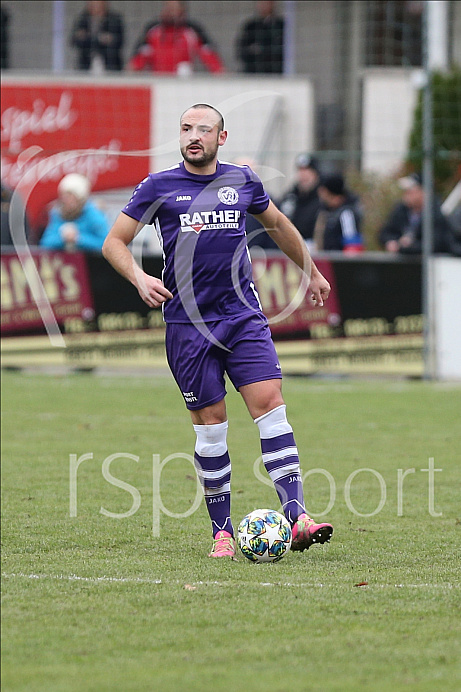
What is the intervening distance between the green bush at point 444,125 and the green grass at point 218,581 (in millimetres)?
9512

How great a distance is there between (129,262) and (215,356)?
676 millimetres

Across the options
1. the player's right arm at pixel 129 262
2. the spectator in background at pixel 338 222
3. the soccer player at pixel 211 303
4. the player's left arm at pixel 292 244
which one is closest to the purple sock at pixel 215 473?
the soccer player at pixel 211 303

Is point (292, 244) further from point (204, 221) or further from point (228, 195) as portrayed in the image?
point (204, 221)

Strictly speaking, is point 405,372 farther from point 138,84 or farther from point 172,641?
point 172,641

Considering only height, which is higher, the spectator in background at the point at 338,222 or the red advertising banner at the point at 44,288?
the spectator in background at the point at 338,222

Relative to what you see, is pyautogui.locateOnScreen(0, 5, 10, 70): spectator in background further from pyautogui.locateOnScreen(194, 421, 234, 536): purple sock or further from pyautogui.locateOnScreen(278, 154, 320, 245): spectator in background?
pyautogui.locateOnScreen(194, 421, 234, 536): purple sock

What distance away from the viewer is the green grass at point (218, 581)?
3.98 m

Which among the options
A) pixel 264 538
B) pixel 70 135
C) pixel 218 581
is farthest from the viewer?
pixel 70 135

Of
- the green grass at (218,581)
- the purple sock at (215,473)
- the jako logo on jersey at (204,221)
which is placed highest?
the jako logo on jersey at (204,221)

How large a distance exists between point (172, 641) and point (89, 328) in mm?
11175

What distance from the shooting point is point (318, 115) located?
70.4ft

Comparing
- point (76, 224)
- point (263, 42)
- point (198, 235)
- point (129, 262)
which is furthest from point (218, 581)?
point (263, 42)

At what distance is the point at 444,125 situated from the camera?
62.9 ft

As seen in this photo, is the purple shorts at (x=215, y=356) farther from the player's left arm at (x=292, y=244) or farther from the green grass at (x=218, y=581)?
the green grass at (x=218, y=581)
